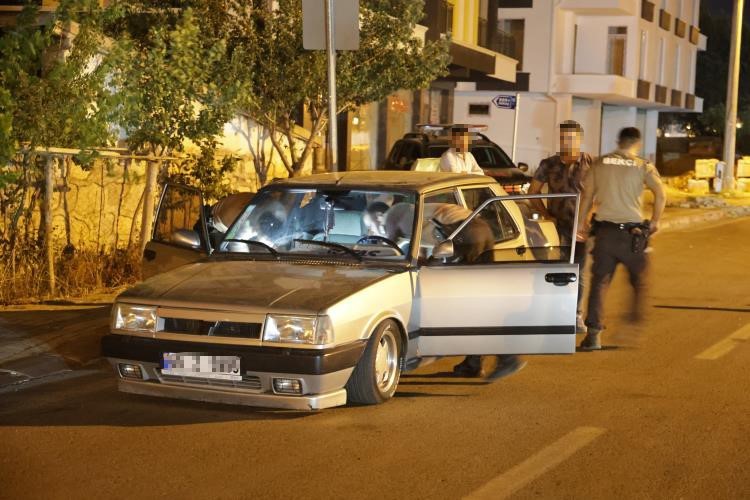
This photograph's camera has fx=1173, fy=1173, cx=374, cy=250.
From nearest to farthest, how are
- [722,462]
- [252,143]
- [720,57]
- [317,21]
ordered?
[722,462], [317,21], [252,143], [720,57]

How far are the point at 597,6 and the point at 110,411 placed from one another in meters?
35.7

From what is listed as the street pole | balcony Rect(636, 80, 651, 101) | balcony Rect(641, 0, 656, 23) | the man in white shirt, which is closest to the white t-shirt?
the man in white shirt

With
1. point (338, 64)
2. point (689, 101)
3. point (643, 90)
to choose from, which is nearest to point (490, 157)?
point (338, 64)

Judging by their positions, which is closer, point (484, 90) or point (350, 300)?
point (350, 300)

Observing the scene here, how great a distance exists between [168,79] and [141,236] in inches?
66.0

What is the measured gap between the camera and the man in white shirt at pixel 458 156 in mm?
10648

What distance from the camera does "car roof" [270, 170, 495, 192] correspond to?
8.09 m

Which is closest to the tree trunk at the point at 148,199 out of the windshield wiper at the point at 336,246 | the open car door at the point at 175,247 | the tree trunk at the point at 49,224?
the tree trunk at the point at 49,224

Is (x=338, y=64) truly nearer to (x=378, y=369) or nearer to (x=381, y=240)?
(x=381, y=240)

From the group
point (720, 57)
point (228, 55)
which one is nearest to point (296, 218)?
point (228, 55)

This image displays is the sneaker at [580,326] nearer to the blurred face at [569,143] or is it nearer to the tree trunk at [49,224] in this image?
the blurred face at [569,143]

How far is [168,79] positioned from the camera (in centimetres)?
1205

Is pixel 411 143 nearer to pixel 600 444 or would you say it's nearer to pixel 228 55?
pixel 228 55

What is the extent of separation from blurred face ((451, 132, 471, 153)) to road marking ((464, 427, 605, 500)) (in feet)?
14.3
